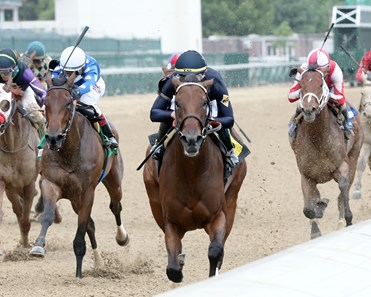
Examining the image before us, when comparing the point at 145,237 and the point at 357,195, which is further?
the point at 357,195

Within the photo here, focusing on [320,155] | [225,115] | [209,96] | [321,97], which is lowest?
[320,155]

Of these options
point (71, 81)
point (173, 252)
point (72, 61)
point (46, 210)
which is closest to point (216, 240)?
point (173, 252)

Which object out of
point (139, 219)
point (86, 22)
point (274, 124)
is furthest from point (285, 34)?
point (139, 219)

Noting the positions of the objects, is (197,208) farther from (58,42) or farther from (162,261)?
(58,42)

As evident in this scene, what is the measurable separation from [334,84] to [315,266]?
21.6 feet

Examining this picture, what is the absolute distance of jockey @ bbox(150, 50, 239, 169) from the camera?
24.1 ft

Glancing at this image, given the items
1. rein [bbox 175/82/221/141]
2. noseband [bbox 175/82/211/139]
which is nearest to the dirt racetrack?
rein [bbox 175/82/221/141]

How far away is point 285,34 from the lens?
56.3m

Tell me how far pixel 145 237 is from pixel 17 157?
2.01m

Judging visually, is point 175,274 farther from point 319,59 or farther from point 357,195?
point 357,195

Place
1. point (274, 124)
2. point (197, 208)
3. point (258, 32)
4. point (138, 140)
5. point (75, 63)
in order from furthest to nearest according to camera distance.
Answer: point (258, 32) < point (274, 124) < point (138, 140) < point (75, 63) < point (197, 208)

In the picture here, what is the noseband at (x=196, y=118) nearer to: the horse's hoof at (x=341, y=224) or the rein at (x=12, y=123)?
the rein at (x=12, y=123)

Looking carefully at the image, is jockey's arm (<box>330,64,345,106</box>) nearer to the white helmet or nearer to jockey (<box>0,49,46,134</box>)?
the white helmet

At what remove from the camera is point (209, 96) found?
7.48 meters
